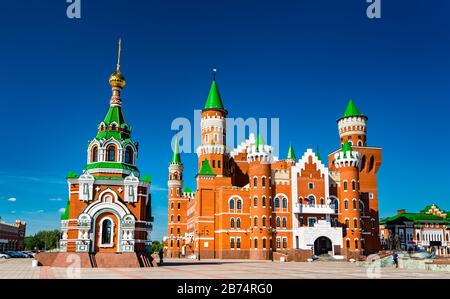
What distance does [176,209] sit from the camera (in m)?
93.7

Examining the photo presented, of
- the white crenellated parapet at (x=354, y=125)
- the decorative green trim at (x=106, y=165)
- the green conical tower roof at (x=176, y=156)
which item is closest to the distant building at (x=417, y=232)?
the white crenellated parapet at (x=354, y=125)

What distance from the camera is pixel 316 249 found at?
2579 inches

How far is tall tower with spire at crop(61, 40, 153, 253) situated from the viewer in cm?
3709

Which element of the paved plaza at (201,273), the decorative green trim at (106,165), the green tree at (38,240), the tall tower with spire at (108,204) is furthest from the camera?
the green tree at (38,240)

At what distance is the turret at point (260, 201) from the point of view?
208 feet

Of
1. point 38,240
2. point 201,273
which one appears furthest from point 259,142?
point 38,240

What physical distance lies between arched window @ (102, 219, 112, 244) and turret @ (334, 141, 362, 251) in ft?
122

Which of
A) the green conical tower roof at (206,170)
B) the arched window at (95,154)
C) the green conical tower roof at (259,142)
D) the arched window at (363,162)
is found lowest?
the arched window at (95,154)

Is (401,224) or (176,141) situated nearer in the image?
(401,224)

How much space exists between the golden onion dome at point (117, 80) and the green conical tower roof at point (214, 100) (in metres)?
33.1

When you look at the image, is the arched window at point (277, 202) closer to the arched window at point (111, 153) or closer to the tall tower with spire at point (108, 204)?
the tall tower with spire at point (108, 204)
